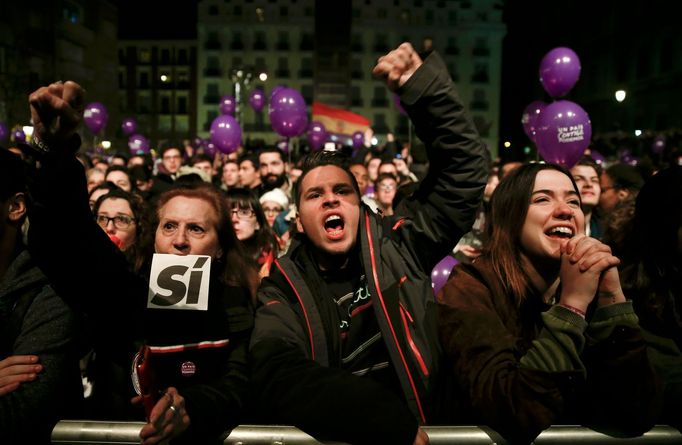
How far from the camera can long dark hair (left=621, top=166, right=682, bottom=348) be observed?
222 centimetres

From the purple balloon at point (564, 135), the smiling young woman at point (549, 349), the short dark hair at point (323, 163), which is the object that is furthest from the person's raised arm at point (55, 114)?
the purple balloon at point (564, 135)

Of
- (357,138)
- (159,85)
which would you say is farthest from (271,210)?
(159,85)

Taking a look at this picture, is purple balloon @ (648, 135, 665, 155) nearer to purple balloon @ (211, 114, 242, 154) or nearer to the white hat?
purple balloon @ (211, 114, 242, 154)

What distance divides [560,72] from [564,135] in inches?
90.7

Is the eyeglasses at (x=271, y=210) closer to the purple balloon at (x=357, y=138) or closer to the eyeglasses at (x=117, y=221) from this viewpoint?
the eyeglasses at (x=117, y=221)

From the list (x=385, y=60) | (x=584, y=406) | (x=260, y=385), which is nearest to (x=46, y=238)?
(x=260, y=385)

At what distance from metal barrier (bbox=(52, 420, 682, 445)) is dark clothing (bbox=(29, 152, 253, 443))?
0.13 meters

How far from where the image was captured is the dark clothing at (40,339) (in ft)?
6.09

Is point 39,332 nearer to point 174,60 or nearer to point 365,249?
point 365,249

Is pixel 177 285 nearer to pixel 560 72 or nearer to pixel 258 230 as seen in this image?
pixel 258 230

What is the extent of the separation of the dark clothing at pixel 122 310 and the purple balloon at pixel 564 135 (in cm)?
507

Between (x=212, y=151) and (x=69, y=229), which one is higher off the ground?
(x=212, y=151)

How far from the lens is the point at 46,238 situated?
1848 mm

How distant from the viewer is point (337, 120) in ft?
82.6
